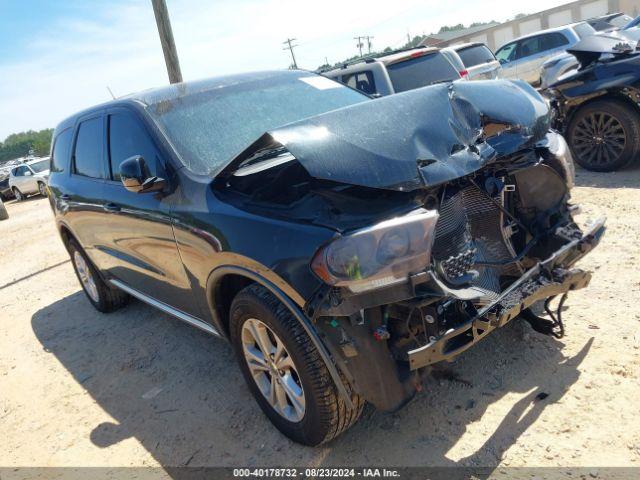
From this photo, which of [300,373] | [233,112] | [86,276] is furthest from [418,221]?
[86,276]

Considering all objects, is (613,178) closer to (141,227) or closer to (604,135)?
(604,135)

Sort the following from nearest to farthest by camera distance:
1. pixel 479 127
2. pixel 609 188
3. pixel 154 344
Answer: pixel 479 127
pixel 154 344
pixel 609 188

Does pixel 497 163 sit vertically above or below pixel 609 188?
above

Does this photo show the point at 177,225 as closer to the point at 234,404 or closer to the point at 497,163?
the point at 234,404

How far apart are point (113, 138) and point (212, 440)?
7.59 ft

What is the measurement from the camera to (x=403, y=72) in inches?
334

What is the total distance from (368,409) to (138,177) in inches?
73.6

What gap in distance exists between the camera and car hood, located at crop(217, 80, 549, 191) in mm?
2258

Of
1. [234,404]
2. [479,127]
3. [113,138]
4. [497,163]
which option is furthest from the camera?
[113,138]

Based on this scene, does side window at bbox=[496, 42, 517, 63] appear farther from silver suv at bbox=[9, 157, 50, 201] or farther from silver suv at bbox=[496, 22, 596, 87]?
silver suv at bbox=[9, 157, 50, 201]

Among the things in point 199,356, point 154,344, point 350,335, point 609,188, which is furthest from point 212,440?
point 609,188

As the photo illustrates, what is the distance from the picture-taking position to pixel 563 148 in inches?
123

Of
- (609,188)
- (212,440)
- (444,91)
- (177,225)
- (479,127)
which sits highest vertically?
(444,91)

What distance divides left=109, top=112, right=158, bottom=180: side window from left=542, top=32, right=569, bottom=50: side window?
1321 centimetres
